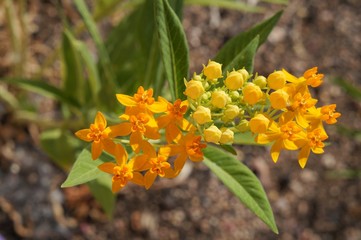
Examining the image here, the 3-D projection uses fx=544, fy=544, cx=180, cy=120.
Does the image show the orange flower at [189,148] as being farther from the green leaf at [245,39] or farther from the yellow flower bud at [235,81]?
the green leaf at [245,39]

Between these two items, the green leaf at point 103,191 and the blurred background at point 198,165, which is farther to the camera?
the blurred background at point 198,165

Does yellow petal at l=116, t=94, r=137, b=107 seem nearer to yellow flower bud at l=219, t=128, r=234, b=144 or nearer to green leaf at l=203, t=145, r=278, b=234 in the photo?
yellow flower bud at l=219, t=128, r=234, b=144

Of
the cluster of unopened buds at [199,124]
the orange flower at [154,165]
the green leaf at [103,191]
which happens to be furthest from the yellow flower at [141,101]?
the green leaf at [103,191]

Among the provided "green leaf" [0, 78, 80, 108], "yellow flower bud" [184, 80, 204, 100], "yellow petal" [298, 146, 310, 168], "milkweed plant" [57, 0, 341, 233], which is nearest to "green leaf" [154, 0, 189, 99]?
"milkweed plant" [57, 0, 341, 233]

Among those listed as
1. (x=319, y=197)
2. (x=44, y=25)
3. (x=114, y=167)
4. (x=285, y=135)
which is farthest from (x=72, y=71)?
(x=319, y=197)

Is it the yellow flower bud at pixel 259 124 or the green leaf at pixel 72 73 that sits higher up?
the yellow flower bud at pixel 259 124

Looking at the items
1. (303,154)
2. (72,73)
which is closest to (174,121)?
(303,154)

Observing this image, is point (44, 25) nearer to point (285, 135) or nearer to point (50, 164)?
point (50, 164)
